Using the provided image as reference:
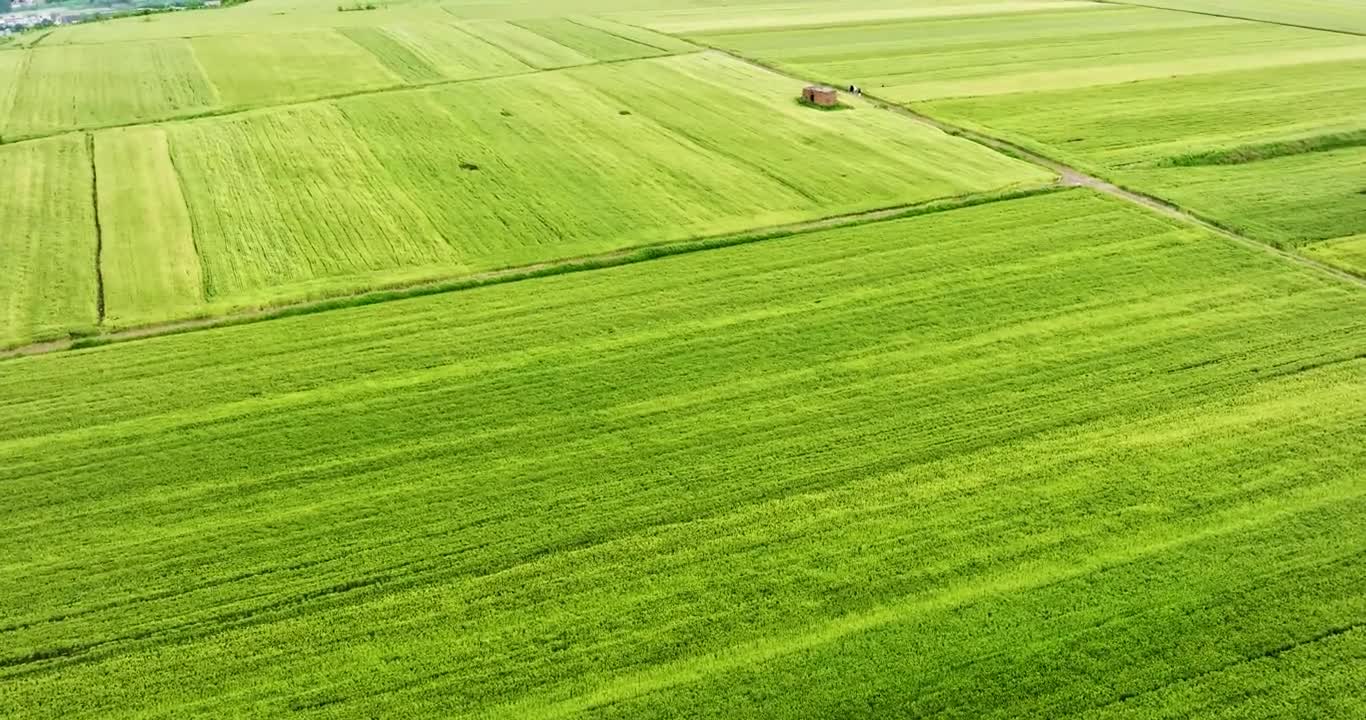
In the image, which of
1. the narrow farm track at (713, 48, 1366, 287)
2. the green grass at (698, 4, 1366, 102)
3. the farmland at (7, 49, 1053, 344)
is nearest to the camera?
the narrow farm track at (713, 48, 1366, 287)

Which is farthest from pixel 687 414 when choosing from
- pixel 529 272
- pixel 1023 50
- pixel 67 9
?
pixel 67 9

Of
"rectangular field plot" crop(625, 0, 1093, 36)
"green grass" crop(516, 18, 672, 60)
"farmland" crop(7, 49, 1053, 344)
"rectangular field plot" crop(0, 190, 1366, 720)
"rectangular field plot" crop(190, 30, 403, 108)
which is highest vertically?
"rectangular field plot" crop(625, 0, 1093, 36)

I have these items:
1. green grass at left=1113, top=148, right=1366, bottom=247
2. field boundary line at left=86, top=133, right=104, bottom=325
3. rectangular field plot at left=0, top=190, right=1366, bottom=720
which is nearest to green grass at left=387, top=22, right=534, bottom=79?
field boundary line at left=86, top=133, right=104, bottom=325

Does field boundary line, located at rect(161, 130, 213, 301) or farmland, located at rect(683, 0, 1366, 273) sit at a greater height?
farmland, located at rect(683, 0, 1366, 273)

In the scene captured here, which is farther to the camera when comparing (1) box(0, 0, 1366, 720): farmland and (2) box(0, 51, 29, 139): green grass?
(2) box(0, 51, 29, 139): green grass

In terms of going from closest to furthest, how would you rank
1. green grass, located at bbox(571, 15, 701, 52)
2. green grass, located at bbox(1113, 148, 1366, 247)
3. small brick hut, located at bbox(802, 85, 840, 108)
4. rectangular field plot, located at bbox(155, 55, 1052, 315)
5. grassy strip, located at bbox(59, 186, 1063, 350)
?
grassy strip, located at bbox(59, 186, 1063, 350) → rectangular field plot, located at bbox(155, 55, 1052, 315) → green grass, located at bbox(1113, 148, 1366, 247) → small brick hut, located at bbox(802, 85, 840, 108) → green grass, located at bbox(571, 15, 701, 52)

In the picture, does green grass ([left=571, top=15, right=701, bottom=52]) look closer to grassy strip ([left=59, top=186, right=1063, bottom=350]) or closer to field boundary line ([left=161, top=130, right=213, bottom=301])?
field boundary line ([left=161, top=130, right=213, bottom=301])

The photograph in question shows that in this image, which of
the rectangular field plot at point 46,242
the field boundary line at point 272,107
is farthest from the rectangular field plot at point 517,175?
the rectangular field plot at point 46,242
